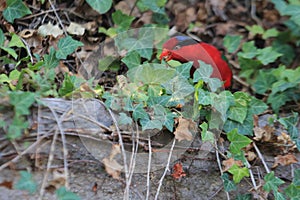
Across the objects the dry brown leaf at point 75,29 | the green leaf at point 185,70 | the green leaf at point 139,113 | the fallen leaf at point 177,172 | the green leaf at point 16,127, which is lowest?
the fallen leaf at point 177,172

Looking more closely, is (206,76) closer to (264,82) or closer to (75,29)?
(264,82)

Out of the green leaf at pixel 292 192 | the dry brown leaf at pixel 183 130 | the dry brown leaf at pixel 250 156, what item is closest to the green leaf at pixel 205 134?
the dry brown leaf at pixel 183 130

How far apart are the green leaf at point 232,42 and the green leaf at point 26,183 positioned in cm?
173

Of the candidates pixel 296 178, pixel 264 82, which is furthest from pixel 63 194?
pixel 264 82

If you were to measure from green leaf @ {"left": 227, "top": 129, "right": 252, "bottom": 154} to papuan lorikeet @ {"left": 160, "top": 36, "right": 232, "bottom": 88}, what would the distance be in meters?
0.40

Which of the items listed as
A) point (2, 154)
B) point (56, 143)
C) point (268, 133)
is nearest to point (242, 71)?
point (268, 133)

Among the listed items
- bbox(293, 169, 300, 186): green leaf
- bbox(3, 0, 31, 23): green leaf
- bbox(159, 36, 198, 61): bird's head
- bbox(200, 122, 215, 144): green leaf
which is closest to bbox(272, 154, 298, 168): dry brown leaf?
bbox(293, 169, 300, 186): green leaf

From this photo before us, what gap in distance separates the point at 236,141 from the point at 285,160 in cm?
32

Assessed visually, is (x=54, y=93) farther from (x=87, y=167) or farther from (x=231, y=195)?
(x=231, y=195)

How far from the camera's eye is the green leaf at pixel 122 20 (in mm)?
2581

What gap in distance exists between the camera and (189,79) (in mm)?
2016

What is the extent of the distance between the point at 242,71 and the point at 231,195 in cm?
102

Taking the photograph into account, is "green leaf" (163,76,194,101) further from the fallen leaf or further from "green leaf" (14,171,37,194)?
"green leaf" (14,171,37,194)

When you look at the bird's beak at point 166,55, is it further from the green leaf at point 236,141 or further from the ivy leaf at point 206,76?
the green leaf at point 236,141
